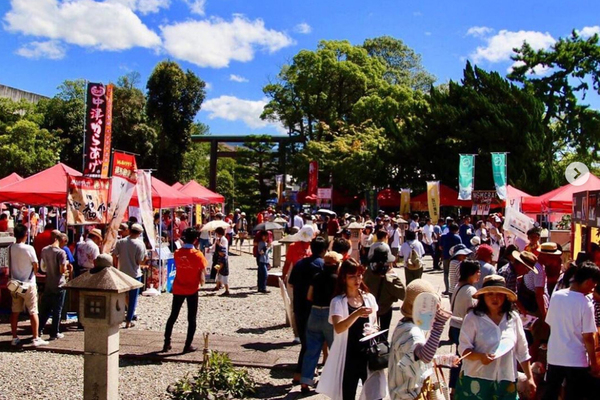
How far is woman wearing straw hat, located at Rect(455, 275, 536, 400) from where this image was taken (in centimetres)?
395

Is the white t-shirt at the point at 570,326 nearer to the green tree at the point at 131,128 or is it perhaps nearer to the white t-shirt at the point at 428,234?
the white t-shirt at the point at 428,234

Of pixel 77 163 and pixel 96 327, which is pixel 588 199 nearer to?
pixel 96 327

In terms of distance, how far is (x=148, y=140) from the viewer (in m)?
35.4

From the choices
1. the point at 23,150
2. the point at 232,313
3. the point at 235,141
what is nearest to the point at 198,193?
the point at 232,313

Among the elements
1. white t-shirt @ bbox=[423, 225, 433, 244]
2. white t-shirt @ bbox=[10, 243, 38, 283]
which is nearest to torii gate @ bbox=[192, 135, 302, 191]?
white t-shirt @ bbox=[423, 225, 433, 244]

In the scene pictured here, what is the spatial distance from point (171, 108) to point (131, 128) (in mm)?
2734

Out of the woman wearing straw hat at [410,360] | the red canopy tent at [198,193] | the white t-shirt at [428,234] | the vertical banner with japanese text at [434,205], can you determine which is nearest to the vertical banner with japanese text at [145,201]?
the red canopy tent at [198,193]

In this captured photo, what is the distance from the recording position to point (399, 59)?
162 ft

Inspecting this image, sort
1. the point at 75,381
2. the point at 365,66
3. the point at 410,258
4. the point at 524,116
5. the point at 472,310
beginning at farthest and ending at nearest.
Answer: the point at 365,66, the point at 524,116, the point at 410,258, the point at 75,381, the point at 472,310

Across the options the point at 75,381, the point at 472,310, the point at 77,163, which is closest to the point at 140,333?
the point at 75,381

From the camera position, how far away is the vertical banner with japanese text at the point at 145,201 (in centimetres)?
1180

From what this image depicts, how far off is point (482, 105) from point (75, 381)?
90.9 feet

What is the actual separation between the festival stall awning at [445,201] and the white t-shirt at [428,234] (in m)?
10.6

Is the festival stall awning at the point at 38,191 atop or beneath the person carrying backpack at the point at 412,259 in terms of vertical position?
atop
